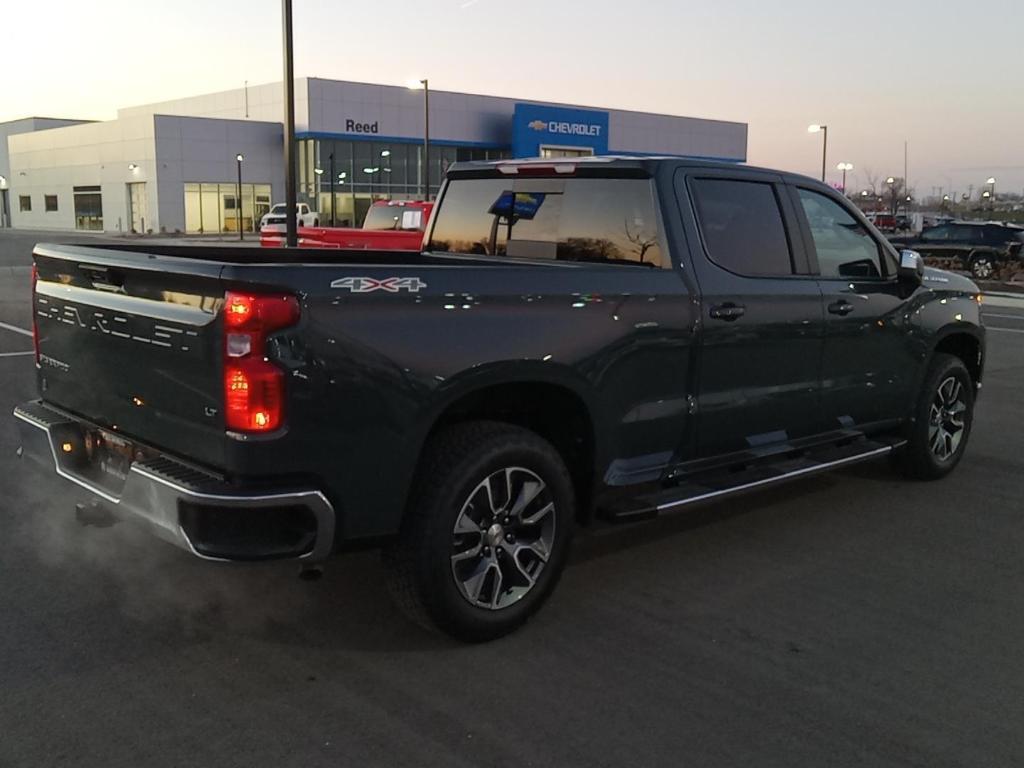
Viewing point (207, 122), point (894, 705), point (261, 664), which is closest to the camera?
point (894, 705)

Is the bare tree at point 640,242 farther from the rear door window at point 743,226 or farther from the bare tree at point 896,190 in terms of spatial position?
the bare tree at point 896,190

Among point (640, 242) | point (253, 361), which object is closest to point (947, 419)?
point (640, 242)

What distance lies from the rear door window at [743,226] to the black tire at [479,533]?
153 cm

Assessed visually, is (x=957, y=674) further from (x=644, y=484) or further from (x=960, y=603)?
(x=644, y=484)

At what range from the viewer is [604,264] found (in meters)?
4.89

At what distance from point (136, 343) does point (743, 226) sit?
10.1ft

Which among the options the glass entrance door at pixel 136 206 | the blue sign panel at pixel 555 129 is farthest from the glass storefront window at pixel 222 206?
the blue sign panel at pixel 555 129

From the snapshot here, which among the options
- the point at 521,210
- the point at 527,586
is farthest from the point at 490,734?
the point at 521,210

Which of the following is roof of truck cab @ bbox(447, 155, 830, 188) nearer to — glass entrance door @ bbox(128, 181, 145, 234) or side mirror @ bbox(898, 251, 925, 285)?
side mirror @ bbox(898, 251, 925, 285)

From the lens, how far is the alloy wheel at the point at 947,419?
6.59 meters

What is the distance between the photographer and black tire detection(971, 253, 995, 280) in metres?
27.6

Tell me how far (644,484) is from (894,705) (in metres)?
1.47

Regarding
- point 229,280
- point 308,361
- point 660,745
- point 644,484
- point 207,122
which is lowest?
point 660,745

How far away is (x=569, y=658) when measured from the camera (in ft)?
13.0
